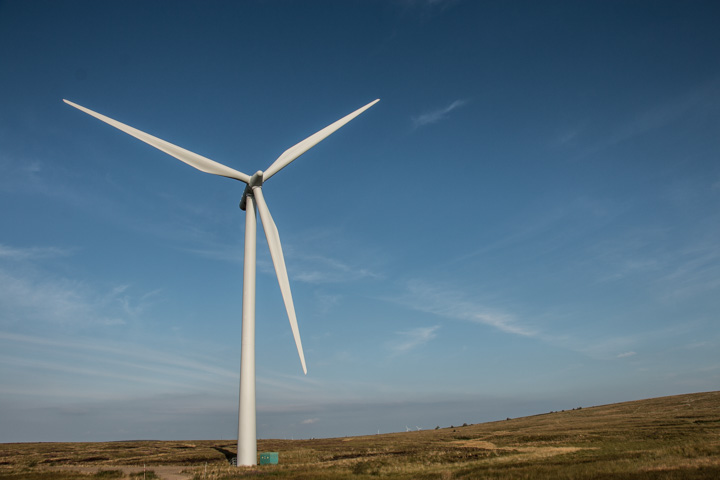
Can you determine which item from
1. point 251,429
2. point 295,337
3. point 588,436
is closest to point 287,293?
point 295,337

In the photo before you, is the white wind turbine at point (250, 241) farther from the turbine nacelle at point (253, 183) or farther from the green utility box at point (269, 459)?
the green utility box at point (269, 459)

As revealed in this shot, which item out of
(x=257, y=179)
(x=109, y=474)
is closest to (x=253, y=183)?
(x=257, y=179)

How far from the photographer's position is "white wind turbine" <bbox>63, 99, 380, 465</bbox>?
37.4 metres

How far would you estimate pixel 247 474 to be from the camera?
33.6 metres

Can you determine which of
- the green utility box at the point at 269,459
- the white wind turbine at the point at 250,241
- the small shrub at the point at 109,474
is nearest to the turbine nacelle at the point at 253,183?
the white wind turbine at the point at 250,241

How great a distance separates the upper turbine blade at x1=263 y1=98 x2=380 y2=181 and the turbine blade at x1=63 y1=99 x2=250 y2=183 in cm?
285

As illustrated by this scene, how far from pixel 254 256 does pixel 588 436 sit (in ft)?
157

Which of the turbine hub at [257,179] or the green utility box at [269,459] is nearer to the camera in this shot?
the green utility box at [269,459]

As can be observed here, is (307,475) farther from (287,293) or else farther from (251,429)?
(287,293)

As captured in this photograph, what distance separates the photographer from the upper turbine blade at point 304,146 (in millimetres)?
44375

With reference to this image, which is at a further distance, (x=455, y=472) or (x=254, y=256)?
(x=254, y=256)

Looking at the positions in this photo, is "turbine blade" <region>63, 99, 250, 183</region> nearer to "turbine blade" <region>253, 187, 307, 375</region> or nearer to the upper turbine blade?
the upper turbine blade

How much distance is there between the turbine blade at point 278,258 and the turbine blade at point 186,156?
4.07 meters

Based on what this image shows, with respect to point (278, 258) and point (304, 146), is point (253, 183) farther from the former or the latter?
point (278, 258)
